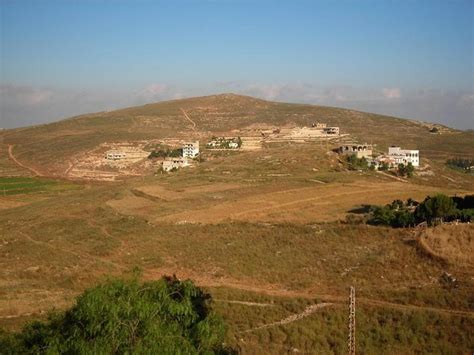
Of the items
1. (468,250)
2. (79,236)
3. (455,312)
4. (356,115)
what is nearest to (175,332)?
(455,312)

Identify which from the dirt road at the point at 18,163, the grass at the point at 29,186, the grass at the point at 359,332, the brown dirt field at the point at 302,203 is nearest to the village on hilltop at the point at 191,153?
the dirt road at the point at 18,163

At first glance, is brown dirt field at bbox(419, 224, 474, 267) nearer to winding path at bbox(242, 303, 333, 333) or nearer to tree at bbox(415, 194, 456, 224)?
tree at bbox(415, 194, 456, 224)

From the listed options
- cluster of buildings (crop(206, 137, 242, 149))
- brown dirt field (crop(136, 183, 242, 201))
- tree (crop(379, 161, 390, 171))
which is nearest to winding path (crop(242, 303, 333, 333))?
brown dirt field (crop(136, 183, 242, 201))

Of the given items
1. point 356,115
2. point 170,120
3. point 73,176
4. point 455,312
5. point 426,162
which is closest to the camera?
point 455,312

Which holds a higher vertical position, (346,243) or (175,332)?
(175,332)

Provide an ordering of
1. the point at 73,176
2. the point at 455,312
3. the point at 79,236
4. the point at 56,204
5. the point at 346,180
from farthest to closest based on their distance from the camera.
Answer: the point at 73,176 → the point at 346,180 → the point at 56,204 → the point at 79,236 → the point at 455,312

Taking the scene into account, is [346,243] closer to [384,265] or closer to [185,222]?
[384,265]

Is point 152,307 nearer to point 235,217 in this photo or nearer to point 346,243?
point 346,243

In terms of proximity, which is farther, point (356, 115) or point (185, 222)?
point (356, 115)
